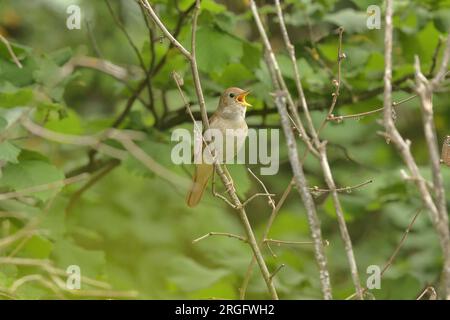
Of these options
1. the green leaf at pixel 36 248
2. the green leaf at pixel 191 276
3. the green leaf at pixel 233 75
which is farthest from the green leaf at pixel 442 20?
the green leaf at pixel 36 248

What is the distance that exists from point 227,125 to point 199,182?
372 mm

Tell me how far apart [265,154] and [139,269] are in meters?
1.89

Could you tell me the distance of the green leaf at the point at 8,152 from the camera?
3633mm

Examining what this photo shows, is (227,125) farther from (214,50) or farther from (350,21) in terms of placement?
(350,21)

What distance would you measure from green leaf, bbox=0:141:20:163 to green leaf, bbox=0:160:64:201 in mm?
209

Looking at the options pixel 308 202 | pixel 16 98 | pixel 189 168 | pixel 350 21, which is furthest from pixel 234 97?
pixel 308 202

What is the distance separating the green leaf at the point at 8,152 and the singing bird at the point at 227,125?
0.98m

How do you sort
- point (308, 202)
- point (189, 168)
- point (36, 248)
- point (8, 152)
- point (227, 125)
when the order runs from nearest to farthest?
1. point (308, 202)
2. point (8, 152)
3. point (36, 248)
4. point (227, 125)
5. point (189, 168)

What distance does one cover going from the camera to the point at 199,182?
4.68 metres

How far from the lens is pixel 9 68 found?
14.1ft

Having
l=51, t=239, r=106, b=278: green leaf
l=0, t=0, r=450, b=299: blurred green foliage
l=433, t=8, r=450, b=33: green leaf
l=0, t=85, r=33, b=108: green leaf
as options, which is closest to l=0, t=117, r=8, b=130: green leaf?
l=0, t=0, r=450, b=299: blurred green foliage
